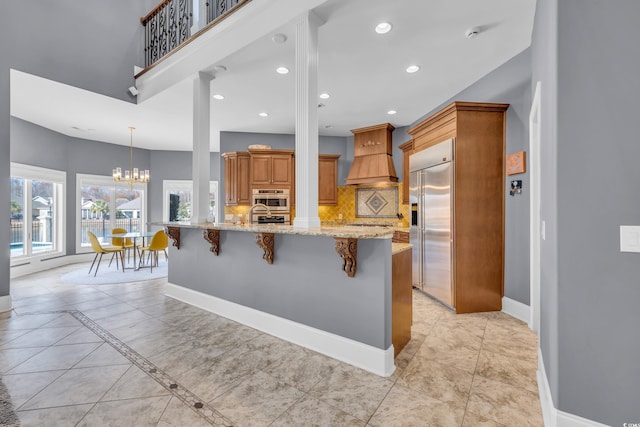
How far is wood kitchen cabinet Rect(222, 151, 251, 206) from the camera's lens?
6.00m

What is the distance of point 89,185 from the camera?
6965 millimetres

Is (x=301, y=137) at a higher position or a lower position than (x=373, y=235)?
higher

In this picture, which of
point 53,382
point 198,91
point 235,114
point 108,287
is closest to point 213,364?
point 53,382

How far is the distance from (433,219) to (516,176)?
1014 millimetres

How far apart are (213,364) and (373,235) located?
162 centimetres

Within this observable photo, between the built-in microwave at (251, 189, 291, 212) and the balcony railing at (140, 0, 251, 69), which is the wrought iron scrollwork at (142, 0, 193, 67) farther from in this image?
the built-in microwave at (251, 189, 291, 212)

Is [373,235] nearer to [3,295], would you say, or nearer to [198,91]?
[198,91]

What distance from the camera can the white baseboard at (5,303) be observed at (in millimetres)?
3482

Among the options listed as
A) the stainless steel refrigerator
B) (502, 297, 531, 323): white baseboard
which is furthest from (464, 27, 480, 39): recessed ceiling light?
(502, 297, 531, 323): white baseboard

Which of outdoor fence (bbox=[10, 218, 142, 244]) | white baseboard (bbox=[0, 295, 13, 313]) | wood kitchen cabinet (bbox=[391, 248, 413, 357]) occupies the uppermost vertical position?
outdoor fence (bbox=[10, 218, 142, 244])

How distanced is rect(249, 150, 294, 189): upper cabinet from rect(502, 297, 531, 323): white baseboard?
4199mm

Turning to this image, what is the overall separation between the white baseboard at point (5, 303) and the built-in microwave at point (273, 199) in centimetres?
368

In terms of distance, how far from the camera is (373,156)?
5.81m
